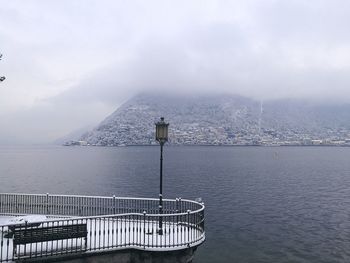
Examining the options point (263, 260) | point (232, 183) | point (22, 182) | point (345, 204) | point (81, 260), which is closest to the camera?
point (81, 260)

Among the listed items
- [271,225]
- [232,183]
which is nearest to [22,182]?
[232,183]

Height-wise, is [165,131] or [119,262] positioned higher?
[165,131]

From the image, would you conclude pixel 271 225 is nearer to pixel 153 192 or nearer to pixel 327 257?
pixel 327 257

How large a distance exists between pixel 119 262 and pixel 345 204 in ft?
130


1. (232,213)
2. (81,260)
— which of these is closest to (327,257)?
(232,213)

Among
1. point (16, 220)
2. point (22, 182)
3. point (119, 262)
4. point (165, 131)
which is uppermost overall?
point (165, 131)

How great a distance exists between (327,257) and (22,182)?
223 feet

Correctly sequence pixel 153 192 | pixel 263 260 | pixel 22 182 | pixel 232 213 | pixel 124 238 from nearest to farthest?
pixel 124 238 < pixel 263 260 < pixel 232 213 < pixel 153 192 < pixel 22 182

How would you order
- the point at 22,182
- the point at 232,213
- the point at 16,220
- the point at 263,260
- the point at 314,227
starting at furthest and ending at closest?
1. the point at 22,182
2. the point at 232,213
3. the point at 314,227
4. the point at 263,260
5. the point at 16,220

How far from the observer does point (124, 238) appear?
14.7m

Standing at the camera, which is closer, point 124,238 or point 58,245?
point 58,245

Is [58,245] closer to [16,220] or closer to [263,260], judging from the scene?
[16,220]

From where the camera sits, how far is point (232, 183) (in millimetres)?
64688

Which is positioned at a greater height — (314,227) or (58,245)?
(58,245)
